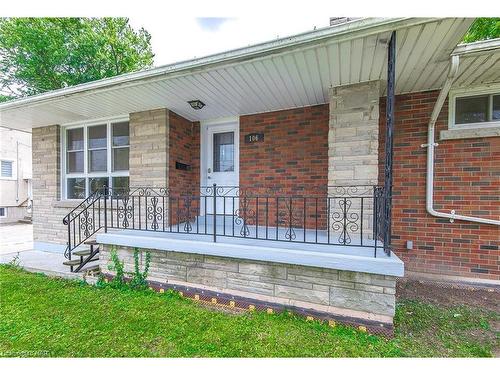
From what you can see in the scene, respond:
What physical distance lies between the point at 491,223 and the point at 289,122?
3.34 metres

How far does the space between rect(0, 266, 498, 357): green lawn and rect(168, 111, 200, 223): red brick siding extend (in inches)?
77.7

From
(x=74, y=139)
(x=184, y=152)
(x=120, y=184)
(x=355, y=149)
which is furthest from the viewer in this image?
(x=74, y=139)

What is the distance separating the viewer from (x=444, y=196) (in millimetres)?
3547

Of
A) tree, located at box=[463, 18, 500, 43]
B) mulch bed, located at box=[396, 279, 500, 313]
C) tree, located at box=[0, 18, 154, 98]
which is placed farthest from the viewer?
tree, located at box=[0, 18, 154, 98]

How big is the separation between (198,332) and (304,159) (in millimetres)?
3075

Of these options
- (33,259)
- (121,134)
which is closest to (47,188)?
(33,259)

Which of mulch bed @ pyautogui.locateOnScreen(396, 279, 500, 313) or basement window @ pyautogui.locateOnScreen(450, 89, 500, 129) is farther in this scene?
basement window @ pyautogui.locateOnScreen(450, 89, 500, 129)

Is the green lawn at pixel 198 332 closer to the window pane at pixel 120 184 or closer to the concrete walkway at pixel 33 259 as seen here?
the concrete walkway at pixel 33 259

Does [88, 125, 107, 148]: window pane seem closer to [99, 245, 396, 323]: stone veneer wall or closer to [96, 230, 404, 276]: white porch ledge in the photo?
→ [96, 230, 404, 276]: white porch ledge

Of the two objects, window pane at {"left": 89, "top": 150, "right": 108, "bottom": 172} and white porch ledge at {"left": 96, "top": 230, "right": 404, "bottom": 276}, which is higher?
window pane at {"left": 89, "top": 150, "right": 108, "bottom": 172}

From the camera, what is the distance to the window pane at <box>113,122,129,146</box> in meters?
4.90

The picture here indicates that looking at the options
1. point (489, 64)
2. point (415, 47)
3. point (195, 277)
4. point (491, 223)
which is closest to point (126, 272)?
point (195, 277)

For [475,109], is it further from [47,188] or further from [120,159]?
[47,188]

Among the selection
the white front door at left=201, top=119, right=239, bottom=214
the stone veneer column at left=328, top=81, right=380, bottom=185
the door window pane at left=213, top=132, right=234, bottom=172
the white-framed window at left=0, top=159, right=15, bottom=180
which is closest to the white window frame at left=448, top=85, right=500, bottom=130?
the stone veneer column at left=328, top=81, right=380, bottom=185
